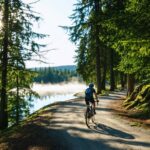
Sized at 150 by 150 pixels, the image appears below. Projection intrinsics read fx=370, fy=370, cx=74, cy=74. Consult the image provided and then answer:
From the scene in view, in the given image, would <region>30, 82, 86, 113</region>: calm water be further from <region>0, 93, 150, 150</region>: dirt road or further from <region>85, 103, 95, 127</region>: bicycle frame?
<region>0, 93, 150, 150</region>: dirt road

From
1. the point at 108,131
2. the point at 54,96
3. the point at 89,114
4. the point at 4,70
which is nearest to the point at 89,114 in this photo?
the point at 89,114

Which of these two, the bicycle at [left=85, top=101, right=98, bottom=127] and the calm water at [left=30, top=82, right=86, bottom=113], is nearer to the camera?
the bicycle at [left=85, top=101, right=98, bottom=127]

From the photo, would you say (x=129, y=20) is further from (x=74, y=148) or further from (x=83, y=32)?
(x=83, y=32)

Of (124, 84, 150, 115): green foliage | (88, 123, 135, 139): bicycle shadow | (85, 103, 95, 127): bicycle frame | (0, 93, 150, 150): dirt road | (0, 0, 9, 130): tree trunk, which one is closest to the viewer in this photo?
(0, 93, 150, 150): dirt road

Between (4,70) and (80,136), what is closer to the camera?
(80,136)

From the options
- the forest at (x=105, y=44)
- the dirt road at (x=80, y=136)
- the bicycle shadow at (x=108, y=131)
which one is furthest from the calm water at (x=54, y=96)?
the bicycle shadow at (x=108, y=131)

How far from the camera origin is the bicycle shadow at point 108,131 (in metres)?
15.6

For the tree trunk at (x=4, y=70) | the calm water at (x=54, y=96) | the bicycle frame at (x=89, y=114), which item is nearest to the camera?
the bicycle frame at (x=89, y=114)

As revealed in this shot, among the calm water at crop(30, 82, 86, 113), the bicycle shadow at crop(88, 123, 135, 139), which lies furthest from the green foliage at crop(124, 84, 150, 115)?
the calm water at crop(30, 82, 86, 113)

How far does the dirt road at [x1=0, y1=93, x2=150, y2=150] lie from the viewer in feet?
45.0

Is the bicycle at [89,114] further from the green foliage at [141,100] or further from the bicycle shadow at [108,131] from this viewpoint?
the green foliage at [141,100]

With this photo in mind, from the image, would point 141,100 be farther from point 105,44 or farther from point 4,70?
point 4,70

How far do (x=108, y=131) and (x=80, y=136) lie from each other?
1.77 m

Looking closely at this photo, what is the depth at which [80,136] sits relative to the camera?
15.5 meters
